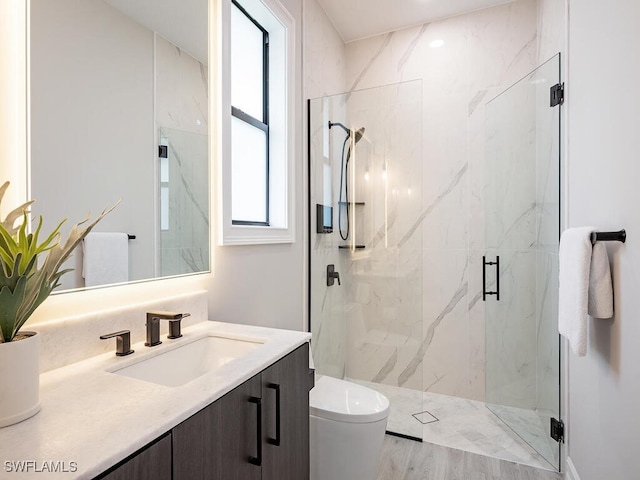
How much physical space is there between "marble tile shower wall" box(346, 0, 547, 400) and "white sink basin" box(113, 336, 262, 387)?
170 centimetres

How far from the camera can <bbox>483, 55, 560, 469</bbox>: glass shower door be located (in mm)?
2004

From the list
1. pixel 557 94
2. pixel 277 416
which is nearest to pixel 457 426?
pixel 277 416

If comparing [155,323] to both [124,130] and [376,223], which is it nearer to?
[124,130]

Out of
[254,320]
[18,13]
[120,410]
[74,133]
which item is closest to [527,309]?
[254,320]

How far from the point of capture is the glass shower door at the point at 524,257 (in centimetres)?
200

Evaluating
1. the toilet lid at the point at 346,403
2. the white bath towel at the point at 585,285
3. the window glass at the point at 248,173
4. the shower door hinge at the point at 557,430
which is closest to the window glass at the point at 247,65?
the window glass at the point at 248,173

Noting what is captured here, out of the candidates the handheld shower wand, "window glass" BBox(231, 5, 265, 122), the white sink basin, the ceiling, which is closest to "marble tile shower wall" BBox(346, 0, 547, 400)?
the ceiling

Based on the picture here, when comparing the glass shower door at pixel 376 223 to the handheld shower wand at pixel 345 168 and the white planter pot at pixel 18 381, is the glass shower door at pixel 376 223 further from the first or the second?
the white planter pot at pixel 18 381

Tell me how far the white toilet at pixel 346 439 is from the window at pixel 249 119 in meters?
1.03

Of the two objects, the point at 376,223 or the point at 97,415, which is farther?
the point at 376,223

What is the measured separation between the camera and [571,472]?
1748 millimetres

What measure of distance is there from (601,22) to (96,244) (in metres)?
2.01

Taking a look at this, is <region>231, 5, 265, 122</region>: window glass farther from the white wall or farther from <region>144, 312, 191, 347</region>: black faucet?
the white wall

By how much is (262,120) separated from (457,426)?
7.65ft
